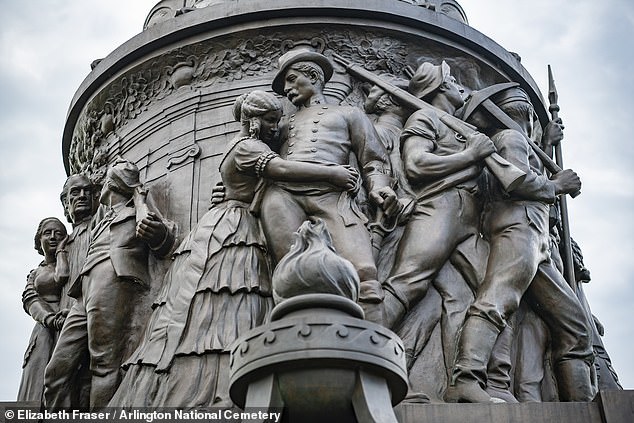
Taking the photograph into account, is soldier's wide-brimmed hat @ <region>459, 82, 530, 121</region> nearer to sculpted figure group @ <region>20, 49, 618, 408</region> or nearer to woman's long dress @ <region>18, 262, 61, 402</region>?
sculpted figure group @ <region>20, 49, 618, 408</region>

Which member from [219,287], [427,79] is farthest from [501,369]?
[427,79]

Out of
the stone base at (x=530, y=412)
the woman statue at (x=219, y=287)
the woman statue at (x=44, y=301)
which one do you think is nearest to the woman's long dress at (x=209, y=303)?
the woman statue at (x=219, y=287)

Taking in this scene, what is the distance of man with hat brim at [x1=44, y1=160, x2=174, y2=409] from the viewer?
35.4 feet

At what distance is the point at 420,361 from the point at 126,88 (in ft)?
19.3

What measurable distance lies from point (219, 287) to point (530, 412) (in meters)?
3.30

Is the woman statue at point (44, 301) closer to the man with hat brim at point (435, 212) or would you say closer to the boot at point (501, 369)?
the man with hat brim at point (435, 212)

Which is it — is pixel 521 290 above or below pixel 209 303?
above

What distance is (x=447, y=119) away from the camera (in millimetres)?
11617

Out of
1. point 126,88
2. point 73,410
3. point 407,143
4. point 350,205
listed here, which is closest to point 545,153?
point 407,143

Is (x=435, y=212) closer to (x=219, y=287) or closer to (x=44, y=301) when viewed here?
(x=219, y=287)

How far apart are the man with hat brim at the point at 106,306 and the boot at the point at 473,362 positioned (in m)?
3.51

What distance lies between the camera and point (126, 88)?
1338cm

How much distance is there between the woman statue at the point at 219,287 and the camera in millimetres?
9641

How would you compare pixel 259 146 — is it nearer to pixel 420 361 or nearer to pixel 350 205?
pixel 350 205
